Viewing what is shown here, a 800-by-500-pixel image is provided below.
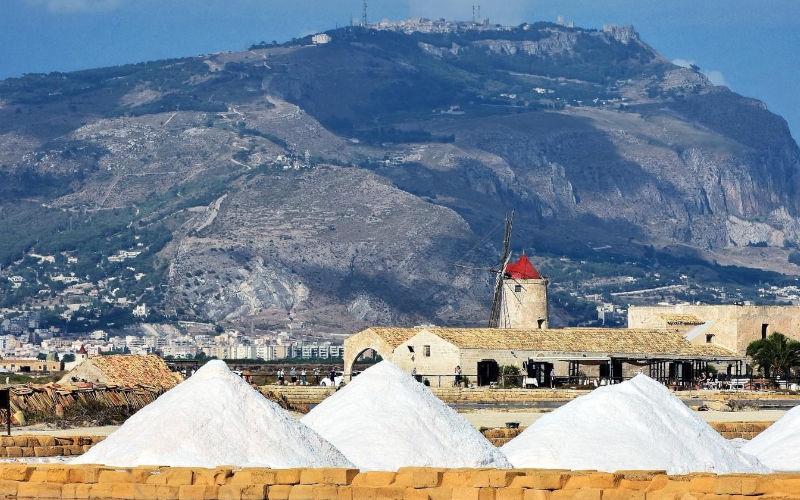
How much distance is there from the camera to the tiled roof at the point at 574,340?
64125 millimetres

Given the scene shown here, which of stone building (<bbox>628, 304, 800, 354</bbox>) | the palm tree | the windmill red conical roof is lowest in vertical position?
the palm tree

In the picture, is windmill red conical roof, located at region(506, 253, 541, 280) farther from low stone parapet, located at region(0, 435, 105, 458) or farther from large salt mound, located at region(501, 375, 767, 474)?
low stone parapet, located at region(0, 435, 105, 458)

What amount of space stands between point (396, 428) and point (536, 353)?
45.1m

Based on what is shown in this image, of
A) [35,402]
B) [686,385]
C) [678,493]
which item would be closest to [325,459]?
[678,493]

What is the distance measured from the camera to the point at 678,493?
13609mm

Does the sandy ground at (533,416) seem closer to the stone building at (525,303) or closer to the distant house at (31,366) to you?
the stone building at (525,303)

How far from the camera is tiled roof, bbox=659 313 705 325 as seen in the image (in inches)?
2931

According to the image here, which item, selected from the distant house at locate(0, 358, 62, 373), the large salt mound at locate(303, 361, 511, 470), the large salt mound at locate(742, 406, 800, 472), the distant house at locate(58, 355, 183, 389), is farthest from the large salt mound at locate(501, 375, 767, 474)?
the distant house at locate(0, 358, 62, 373)

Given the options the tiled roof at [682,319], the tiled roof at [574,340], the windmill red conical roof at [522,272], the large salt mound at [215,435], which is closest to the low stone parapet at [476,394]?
the tiled roof at [574,340]

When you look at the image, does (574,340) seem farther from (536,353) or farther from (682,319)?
(682,319)

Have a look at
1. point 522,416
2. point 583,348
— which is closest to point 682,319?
point 583,348

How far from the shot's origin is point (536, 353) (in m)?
63.8

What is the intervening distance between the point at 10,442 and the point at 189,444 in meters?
5.33

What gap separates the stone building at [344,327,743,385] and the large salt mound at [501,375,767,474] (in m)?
38.9
